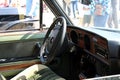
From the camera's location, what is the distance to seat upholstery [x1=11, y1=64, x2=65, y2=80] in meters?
2.72

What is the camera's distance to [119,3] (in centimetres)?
454

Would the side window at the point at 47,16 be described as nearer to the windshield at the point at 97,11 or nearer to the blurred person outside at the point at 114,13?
the windshield at the point at 97,11

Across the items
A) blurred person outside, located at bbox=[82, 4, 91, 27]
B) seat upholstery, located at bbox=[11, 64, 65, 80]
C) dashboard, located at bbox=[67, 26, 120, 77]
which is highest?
blurred person outside, located at bbox=[82, 4, 91, 27]

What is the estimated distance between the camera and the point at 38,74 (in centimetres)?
287

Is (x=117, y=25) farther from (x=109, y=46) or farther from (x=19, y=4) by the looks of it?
(x=109, y=46)

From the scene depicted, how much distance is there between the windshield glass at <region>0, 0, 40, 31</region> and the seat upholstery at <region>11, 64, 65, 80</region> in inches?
29.8

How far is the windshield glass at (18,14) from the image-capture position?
3.48 meters

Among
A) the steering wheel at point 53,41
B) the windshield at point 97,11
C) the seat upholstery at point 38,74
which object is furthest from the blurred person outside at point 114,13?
the seat upholstery at point 38,74

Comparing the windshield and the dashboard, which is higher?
the windshield

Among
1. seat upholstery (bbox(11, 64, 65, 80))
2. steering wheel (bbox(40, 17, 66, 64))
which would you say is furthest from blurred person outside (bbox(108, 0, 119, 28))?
seat upholstery (bbox(11, 64, 65, 80))

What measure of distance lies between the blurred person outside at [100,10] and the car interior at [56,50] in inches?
37.2

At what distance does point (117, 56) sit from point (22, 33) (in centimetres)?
152

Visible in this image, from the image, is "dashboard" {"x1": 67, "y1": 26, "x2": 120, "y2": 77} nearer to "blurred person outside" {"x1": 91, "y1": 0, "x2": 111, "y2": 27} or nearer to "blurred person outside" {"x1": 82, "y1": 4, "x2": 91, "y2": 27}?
"blurred person outside" {"x1": 82, "y1": 4, "x2": 91, "y2": 27}

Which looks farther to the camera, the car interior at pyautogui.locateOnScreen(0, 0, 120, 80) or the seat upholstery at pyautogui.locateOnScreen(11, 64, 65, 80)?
the seat upholstery at pyautogui.locateOnScreen(11, 64, 65, 80)
